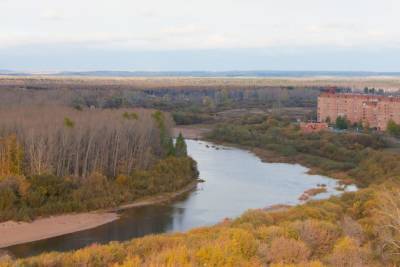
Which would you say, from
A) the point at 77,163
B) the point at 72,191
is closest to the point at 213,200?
the point at 72,191

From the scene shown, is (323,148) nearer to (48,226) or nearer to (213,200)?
(213,200)

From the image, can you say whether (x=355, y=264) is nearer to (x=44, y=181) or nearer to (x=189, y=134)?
(x=44, y=181)

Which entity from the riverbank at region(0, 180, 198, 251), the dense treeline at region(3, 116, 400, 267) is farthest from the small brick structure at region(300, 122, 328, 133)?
the dense treeline at region(3, 116, 400, 267)

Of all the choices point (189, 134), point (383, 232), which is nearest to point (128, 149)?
point (383, 232)

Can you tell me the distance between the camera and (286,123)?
2212 inches

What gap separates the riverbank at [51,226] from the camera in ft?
70.1

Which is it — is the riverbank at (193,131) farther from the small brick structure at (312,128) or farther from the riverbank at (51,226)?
the riverbank at (51,226)

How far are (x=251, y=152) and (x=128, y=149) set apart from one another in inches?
649

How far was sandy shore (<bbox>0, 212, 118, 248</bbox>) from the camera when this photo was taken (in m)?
21.4

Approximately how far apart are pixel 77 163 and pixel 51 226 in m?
5.42

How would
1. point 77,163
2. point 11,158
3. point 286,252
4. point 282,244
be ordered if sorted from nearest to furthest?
point 286,252, point 282,244, point 11,158, point 77,163

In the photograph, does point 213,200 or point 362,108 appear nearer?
point 213,200

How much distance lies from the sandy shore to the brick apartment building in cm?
3726

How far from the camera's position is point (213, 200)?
27.7 metres
